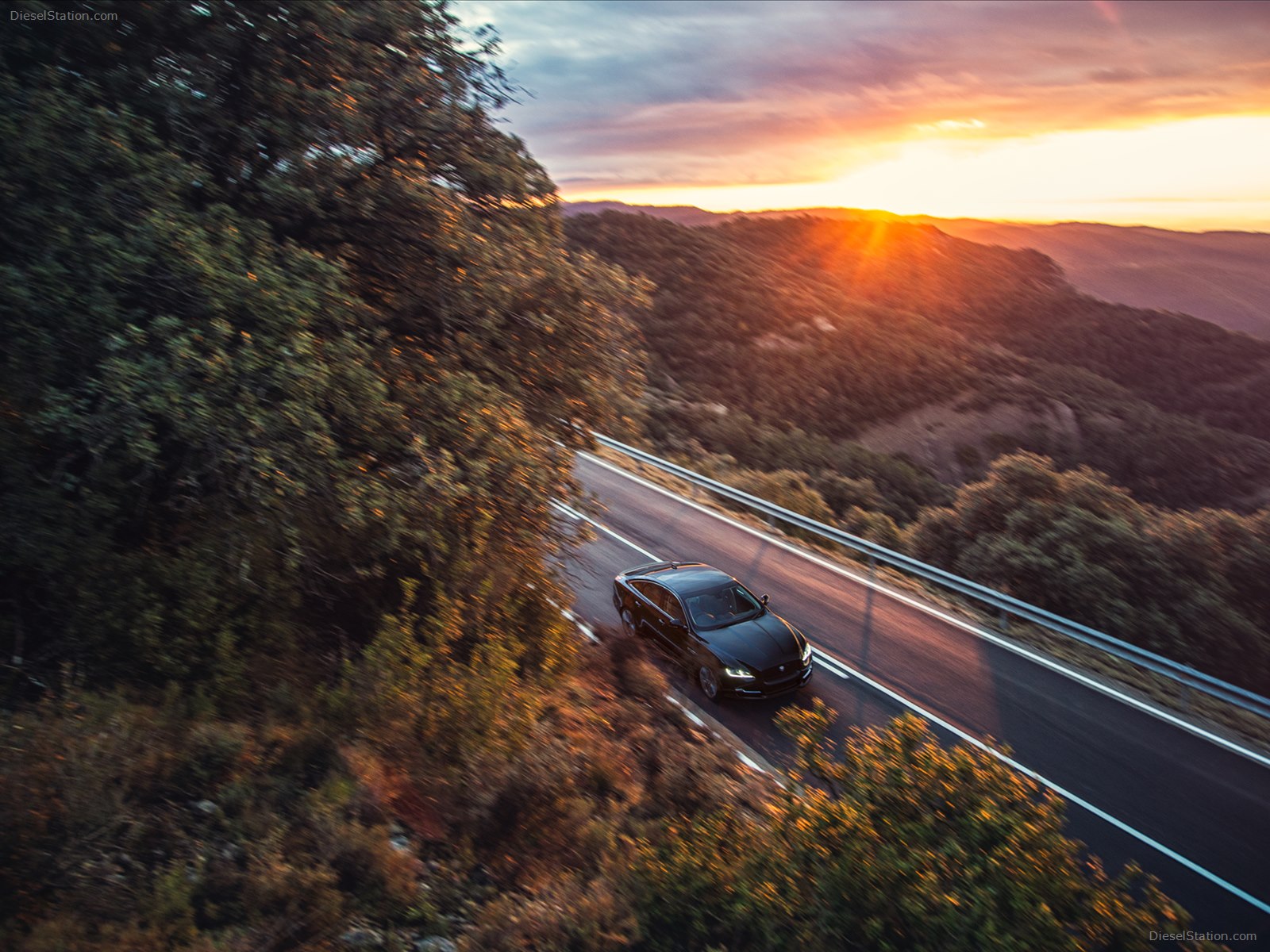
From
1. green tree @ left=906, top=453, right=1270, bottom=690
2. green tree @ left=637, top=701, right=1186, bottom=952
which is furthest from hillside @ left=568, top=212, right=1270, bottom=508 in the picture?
green tree @ left=637, top=701, right=1186, bottom=952

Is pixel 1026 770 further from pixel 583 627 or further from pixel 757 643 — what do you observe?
pixel 583 627

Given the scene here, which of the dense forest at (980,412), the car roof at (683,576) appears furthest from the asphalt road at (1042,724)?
the dense forest at (980,412)

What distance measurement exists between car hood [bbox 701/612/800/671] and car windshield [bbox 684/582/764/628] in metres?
0.15

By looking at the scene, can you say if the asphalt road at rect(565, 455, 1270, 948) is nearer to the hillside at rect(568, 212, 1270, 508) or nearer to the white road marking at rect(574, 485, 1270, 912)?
the white road marking at rect(574, 485, 1270, 912)

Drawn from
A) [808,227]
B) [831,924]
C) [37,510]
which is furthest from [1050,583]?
[808,227]

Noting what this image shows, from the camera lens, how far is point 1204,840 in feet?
28.0

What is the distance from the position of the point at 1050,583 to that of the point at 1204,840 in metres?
9.48

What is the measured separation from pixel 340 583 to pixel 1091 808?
9.27 m

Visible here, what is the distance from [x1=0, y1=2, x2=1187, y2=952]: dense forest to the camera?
4375 mm

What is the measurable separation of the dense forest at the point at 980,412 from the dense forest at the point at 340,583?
11.9m

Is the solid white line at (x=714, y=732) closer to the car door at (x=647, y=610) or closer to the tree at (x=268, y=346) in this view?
the car door at (x=647, y=610)

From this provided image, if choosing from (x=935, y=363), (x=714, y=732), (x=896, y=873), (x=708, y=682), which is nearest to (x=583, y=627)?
(x=708, y=682)

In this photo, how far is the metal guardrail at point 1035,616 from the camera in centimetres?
1107

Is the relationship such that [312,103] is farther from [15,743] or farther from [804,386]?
[804,386]
